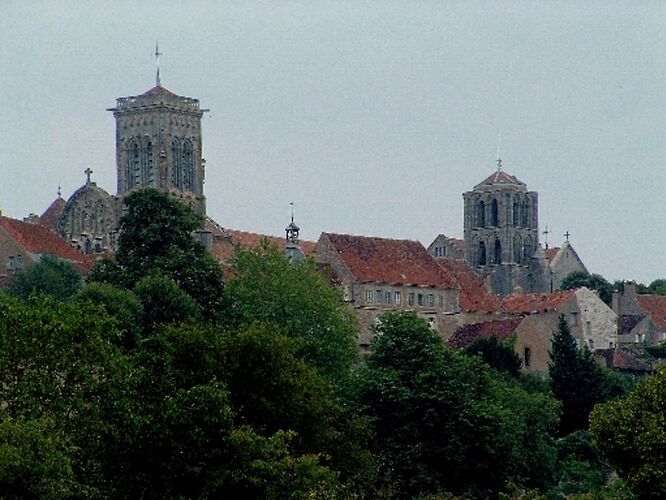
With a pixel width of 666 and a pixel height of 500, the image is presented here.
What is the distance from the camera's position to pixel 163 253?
336 ft

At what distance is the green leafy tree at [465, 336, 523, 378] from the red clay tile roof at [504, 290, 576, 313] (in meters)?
23.3

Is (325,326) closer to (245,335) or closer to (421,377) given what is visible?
(421,377)

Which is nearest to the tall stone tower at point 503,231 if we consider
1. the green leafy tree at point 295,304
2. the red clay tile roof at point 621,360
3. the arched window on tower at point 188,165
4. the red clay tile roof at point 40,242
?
the arched window on tower at point 188,165

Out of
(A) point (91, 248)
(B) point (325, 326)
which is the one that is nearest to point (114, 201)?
(A) point (91, 248)

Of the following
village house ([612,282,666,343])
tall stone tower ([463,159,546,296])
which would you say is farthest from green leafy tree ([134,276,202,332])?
tall stone tower ([463,159,546,296])

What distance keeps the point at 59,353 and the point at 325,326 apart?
127 feet

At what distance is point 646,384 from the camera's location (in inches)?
2788

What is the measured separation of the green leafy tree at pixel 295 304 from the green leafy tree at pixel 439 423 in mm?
9656

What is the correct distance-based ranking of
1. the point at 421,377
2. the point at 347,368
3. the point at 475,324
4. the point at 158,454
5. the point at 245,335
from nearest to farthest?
the point at 158,454
the point at 245,335
the point at 421,377
the point at 347,368
the point at 475,324

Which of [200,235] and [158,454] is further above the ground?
[200,235]

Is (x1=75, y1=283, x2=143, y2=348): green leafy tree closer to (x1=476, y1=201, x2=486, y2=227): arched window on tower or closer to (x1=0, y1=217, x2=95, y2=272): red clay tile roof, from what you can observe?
Result: (x1=0, y1=217, x2=95, y2=272): red clay tile roof

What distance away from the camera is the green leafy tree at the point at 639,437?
67.1m

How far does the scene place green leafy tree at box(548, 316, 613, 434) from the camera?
9712cm

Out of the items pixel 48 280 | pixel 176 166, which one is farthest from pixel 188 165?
pixel 48 280
